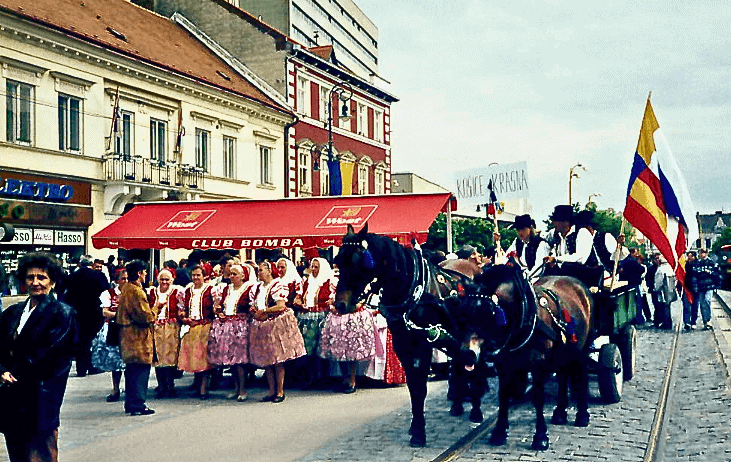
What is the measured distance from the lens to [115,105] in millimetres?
24203

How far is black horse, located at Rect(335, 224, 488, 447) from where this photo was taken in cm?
690

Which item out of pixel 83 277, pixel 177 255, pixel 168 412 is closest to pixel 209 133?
pixel 177 255

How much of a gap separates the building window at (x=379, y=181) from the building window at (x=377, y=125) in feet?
6.01

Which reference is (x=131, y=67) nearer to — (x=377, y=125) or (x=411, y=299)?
(x=411, y=299)

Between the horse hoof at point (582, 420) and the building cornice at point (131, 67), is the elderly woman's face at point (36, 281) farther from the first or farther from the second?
the building cornice at point (131, 67)

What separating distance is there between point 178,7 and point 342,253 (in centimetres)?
3223

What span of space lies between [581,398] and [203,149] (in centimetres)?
2340

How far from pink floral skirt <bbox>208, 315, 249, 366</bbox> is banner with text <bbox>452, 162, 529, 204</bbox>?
23.5 feet

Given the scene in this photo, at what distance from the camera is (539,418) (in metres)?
7.08

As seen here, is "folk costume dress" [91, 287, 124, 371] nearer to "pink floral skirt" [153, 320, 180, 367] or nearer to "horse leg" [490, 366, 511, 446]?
"pink floral skirt" [153, 320, 180, 367]

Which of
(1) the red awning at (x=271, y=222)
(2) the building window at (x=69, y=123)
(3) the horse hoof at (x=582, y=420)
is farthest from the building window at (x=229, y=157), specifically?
(3) the horse hoof at (x=582, y=420)

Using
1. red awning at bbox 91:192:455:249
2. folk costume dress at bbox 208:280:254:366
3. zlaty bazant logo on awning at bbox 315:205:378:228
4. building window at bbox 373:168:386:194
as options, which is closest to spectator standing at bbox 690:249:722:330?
red awning at bbox 91:192:455:249

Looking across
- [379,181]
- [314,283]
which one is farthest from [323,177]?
[314,283]

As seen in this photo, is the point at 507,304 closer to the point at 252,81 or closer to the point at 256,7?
the point at 252,81
